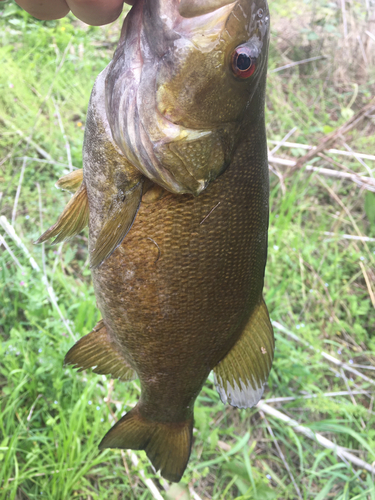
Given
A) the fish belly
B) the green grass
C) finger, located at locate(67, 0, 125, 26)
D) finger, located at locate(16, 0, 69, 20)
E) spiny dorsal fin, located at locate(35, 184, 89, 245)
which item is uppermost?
finger, located at locate(16, 0, 69, 20)

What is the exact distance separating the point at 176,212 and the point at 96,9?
1.83 feet

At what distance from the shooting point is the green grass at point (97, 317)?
1915 millimetres

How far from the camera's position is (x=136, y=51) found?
834 mm

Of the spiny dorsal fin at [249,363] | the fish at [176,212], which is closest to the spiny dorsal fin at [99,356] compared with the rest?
the fish at [176,212]

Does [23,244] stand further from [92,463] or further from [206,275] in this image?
[206,275]

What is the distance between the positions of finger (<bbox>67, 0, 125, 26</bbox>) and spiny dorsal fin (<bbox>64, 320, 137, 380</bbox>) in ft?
3.17

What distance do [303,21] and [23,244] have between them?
4.41 meters

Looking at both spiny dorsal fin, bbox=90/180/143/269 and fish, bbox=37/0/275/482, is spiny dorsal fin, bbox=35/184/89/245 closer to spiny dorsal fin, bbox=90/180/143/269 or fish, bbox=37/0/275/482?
fish, bbox=37/0/275/482

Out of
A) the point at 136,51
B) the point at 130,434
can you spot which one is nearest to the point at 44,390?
the point at 130,434

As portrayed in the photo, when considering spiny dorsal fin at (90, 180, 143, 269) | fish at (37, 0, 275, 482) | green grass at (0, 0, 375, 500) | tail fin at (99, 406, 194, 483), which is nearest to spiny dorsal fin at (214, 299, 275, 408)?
fish at (37, 0, 275, 482)

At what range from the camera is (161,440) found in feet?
4.76

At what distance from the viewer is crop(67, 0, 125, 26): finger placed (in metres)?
0.95

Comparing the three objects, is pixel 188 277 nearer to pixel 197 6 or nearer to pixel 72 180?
pixel 72 180

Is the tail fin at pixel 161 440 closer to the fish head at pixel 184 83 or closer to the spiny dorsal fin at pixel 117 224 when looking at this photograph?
the spiny dorsal fin at pixel 117 224
